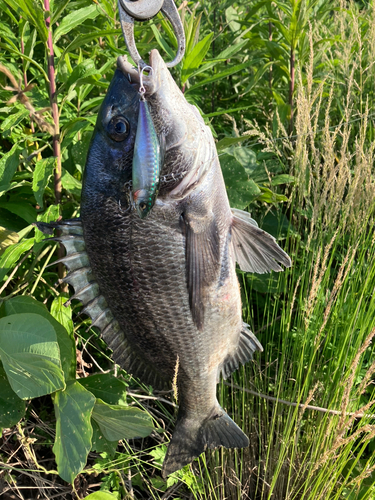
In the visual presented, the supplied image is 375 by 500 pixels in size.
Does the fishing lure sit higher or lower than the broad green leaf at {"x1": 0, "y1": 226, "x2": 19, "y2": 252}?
higher

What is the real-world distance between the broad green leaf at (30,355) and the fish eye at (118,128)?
2.19 ft

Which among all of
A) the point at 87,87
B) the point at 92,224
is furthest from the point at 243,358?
the point at 87,87

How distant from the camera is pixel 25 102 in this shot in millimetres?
1531

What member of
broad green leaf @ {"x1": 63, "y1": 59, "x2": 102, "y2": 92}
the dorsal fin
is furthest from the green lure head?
broad green leaf @ {"x1": 63, "y1": 59, "x2": 102, "y2": 92}

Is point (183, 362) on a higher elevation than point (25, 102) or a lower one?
lower

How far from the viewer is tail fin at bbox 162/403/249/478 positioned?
1570mm

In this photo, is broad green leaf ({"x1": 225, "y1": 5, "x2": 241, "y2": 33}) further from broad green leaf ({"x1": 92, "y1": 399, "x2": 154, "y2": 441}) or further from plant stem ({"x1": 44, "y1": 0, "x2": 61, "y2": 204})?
broad green leaf ({"x1": 92, "y1": 399, "x2": 154, "y2": 441})

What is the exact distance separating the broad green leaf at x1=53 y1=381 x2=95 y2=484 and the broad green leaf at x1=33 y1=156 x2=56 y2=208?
71cm

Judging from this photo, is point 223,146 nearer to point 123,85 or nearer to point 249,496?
point 123,85

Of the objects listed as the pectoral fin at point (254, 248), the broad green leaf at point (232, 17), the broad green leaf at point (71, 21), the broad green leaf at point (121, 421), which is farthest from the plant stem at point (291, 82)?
the broad green leaf at point (121, 421)

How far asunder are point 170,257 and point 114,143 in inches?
14.3

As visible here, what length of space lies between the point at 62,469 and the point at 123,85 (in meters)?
1.25

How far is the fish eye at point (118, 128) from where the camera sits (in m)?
1.24

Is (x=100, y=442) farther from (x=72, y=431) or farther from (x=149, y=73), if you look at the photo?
(x=149, y=73)
